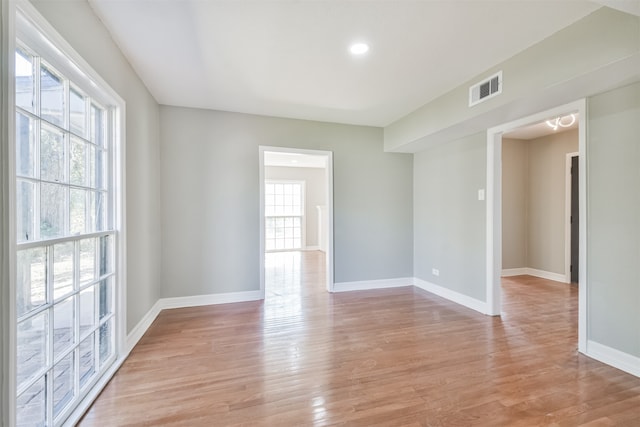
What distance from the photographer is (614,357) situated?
2.23 m

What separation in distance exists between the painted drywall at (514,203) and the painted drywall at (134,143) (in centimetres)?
581

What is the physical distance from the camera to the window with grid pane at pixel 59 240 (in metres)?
1.35

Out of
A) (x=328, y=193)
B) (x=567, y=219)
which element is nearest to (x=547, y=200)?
(x=567, y=219)

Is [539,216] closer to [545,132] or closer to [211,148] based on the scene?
[545,132]

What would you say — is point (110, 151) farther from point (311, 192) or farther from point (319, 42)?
point (311, 192)

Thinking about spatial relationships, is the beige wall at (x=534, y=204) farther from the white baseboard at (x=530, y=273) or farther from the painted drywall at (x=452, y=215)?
the painted drywall at (x=452, y=215)

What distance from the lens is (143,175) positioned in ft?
9.66

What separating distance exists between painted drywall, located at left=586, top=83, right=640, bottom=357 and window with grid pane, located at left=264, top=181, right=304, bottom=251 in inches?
276

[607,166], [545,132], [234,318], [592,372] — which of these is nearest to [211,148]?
[234,318]

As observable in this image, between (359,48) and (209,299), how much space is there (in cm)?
343

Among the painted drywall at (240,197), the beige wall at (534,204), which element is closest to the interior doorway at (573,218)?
the beige wall at (534,204)

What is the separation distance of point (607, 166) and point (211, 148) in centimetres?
410

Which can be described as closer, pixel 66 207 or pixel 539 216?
pixel 66 207
